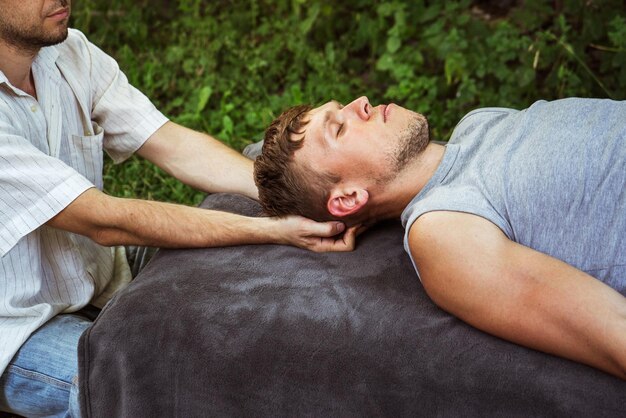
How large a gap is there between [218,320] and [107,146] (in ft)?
3.53

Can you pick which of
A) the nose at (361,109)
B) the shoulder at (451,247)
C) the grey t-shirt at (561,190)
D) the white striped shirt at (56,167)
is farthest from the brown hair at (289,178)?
the white striped shirt at (56,167)

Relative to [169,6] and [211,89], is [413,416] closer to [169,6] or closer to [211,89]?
[211,89]

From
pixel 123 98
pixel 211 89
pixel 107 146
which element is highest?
pixel 123 98

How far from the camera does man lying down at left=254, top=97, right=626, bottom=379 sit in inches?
77.8

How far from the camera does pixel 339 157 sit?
2471mm

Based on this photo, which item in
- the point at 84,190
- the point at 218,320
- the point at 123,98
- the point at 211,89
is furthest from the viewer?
Answer: the point at 211,89

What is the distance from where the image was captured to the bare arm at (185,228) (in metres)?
2.49

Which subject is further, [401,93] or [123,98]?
[401,93]

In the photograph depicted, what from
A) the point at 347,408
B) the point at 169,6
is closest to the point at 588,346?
the point at 347,408

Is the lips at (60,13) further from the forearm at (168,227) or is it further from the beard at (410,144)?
the beard at (410,144)

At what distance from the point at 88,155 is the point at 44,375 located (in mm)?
765

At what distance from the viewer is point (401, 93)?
15.2 ft

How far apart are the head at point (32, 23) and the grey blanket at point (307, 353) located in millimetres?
773

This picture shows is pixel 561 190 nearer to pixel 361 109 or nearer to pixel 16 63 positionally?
pixel 361 109
